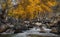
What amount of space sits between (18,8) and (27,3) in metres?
0.41

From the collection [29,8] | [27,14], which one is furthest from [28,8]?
[27,14]

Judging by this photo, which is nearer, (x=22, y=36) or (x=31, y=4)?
(x=22, y=36)

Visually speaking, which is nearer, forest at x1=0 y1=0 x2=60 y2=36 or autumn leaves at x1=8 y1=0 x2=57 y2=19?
forest at x1=0 y1=0 x2=60 y2=36

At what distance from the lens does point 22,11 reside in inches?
280

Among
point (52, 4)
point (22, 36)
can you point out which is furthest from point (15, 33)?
point (52, 4)

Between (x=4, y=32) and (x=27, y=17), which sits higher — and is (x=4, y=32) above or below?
below

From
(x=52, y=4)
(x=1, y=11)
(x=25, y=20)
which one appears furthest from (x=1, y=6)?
(x=52, y=4)

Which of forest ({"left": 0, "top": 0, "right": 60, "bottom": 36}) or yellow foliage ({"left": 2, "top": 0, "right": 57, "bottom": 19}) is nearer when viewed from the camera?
forest ({"left": 0, "top": 0, "right": 60, "bottom": 36})

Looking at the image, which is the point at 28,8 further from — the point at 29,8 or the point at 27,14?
the point at 27,14

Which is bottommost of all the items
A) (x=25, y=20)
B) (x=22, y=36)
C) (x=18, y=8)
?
(x=22, y=36)

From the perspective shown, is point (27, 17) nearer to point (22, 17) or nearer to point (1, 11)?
point (22, 17)

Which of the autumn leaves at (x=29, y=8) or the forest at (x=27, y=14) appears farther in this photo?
the autumn leaves at (x=29, y=8)

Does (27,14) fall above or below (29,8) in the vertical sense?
below

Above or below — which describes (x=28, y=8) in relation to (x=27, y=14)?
above
